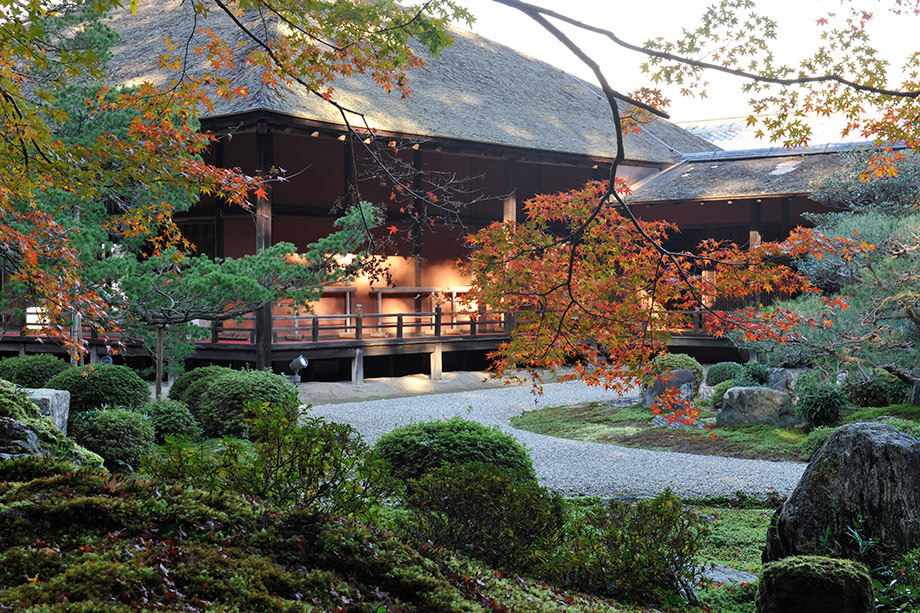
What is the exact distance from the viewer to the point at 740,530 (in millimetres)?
7039

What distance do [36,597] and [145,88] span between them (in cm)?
568

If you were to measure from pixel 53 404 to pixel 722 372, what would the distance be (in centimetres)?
1259

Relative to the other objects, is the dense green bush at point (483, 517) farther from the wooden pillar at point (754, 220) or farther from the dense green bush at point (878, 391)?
the wooden pillar at point (754, 220)

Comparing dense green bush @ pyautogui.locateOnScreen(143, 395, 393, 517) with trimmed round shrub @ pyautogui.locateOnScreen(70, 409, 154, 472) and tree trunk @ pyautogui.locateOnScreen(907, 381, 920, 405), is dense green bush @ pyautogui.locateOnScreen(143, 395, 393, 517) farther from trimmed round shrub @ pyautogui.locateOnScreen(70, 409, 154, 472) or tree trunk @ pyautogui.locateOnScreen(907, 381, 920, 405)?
tree trunk @ pyautogui.locateOnScreen(907, 381, 920, 405)

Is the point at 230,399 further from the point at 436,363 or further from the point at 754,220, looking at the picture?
the point at 754,220

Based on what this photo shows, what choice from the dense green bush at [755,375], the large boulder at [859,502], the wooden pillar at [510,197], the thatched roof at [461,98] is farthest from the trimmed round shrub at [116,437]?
the wooden pillar at [510,197]

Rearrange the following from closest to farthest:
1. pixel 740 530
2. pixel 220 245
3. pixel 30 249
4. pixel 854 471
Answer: pixel 854 471 < pixel 30 249 < pixel 740 530 < pixel 220 245

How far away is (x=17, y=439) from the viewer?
4484 mm

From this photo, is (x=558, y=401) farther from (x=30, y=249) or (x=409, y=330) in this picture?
(x=30, y=249)

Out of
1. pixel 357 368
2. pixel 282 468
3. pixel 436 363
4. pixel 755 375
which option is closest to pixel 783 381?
pixel 755 375

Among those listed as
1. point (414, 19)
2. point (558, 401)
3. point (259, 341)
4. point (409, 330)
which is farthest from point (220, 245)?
point (414, 19)

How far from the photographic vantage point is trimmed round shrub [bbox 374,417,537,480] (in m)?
6.42

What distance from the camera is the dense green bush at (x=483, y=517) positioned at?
4.62m

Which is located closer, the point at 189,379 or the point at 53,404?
the point at 53,404
